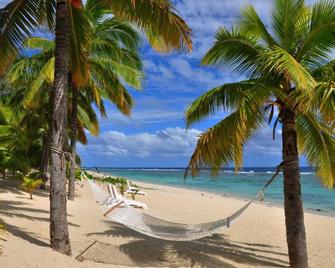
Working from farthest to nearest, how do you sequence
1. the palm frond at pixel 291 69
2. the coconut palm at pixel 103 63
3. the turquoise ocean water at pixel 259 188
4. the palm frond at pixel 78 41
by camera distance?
1. the turquoise ocean water at pixel 259 188
2. the coconut palm at pixel 103 63
3. the palm frond at pixel 78 41
4. the palm frond at pixel 291 69

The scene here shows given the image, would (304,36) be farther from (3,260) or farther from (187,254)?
(3,260)

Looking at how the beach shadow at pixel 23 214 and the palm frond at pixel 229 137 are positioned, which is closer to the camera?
the palm frond at pixel 229 137

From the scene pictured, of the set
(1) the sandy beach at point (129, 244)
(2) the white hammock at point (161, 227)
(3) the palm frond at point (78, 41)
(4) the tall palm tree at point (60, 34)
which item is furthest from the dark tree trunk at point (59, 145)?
(2) the white hammock at point (161, 227)

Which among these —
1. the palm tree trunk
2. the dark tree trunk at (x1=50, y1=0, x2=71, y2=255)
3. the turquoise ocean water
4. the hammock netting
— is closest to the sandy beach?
the dark tree trunk at (x1=50, y1=0, x2=71, y2=255)

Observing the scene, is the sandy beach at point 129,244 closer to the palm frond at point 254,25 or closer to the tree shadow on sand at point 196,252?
the tree shadow on sand at point 196,252

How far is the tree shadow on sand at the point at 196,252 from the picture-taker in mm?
6622

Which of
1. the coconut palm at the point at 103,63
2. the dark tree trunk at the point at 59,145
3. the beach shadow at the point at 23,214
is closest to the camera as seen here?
the dark tree trunk at the point at 59,145

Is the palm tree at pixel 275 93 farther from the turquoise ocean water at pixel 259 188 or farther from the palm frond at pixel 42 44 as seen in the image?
the palm frond at pixel 42 44

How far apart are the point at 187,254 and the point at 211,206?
361 inches

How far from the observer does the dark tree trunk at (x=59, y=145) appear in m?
5.61

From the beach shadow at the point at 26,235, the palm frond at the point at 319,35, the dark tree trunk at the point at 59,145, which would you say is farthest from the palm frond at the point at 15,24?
the palm frond at the point at 319,35

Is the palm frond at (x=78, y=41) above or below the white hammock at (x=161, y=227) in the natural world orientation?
above

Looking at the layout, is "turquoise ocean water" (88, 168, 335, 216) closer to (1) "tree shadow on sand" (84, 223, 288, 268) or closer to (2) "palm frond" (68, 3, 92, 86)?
(1) "tree shadow on sand" (84, 223, 288, 268)

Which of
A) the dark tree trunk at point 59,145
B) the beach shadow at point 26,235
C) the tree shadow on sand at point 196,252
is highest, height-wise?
the dark tree trunk at point 59,145
